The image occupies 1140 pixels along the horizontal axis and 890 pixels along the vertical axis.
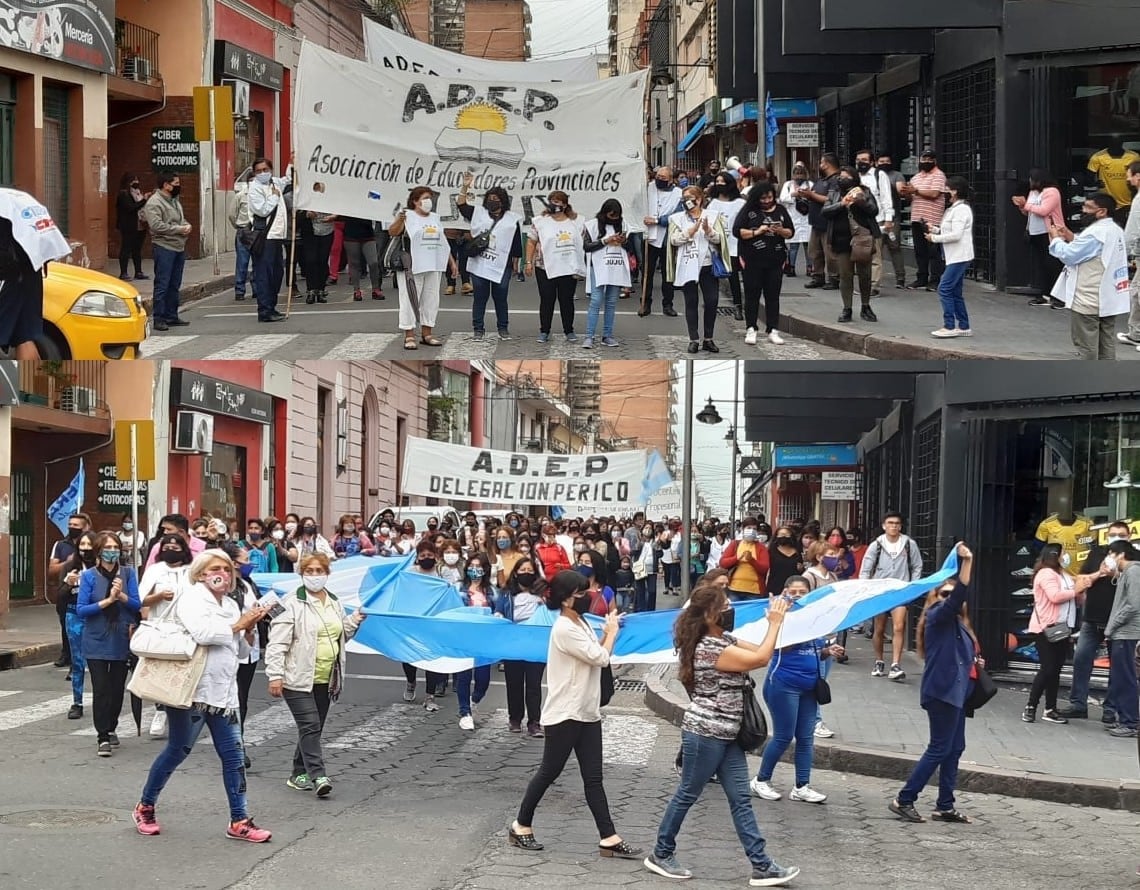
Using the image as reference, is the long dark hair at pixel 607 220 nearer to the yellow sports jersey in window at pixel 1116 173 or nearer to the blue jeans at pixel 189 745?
the yellow sports jersey in window at pixel 1116 173

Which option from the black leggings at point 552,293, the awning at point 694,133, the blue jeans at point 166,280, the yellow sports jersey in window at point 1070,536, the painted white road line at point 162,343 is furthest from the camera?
the awning at point 694,133

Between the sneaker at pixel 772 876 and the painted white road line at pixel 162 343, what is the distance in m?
12.3

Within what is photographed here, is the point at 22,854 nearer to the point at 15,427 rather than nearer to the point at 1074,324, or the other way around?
the point at 1074,324

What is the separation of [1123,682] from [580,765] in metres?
6.42

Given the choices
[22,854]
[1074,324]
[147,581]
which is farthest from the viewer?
[1074,324]

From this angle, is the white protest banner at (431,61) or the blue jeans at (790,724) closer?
the blue jeans at (790,724)

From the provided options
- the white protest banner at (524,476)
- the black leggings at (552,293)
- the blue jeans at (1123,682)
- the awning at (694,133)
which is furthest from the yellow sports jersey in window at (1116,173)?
the awning at (694,133)

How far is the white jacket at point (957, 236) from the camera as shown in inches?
637

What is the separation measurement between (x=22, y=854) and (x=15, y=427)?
19.1m

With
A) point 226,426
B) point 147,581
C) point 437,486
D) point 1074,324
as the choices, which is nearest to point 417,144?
point 437,486

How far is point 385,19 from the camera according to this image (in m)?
45.1

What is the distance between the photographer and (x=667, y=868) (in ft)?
25.4

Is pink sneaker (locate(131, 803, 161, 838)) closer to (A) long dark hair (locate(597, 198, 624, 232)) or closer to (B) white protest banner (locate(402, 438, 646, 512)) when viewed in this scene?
(A) long dark hair (locate(597, 198, 624, 232))

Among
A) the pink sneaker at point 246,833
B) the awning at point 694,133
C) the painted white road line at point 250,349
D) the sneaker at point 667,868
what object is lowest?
the sneaker at point 667,868
